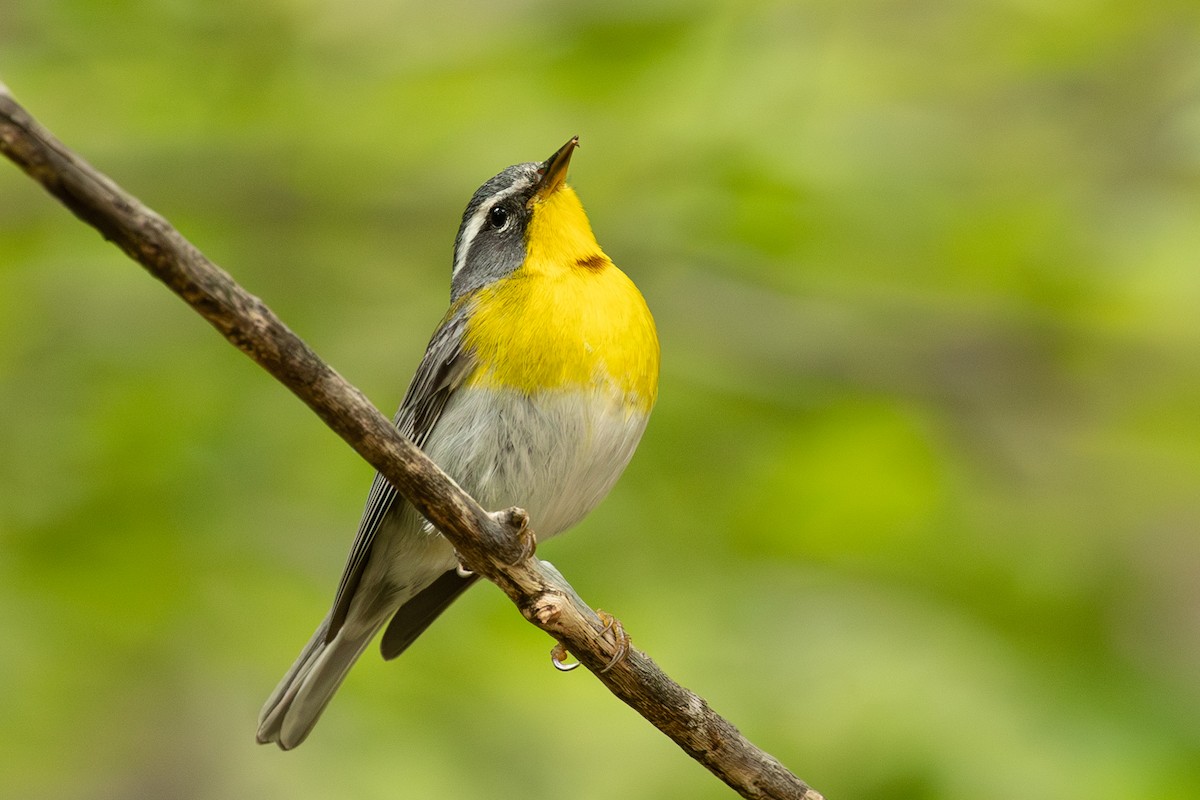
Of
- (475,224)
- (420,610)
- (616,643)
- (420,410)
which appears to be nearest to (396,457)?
(616,643)

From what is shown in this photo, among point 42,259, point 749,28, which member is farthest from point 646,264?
point 42,259

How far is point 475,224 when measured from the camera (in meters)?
4.62

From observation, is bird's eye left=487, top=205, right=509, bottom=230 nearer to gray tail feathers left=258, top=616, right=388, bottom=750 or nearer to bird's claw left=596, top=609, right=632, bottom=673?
gray tail feathers left=258, top=616, right=388, bottom=750

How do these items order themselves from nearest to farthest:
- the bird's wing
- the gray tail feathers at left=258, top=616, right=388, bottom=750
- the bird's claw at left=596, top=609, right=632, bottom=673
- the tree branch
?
the tree branch, the bird's claw at left=596, top=609, right=632, bottom=673, the bird's wing, the gray tail feathers at left=258, top=616, right=388, bottom=750

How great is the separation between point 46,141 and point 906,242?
12.9 feet

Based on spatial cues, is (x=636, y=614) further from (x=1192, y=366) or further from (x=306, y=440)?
(x=1192, y=366)

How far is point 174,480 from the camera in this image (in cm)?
467

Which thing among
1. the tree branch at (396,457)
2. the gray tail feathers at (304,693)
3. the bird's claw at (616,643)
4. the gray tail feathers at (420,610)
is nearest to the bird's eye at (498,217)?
the gray tail feathers at (420,610)

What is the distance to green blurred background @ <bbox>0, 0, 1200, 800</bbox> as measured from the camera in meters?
4.36

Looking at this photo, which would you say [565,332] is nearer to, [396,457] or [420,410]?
[420,410]

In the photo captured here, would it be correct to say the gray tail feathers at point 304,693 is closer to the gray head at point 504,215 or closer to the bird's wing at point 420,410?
the bird's wing at point 420,410

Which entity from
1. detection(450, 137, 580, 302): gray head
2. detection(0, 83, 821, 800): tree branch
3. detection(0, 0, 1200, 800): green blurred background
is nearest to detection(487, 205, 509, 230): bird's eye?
detection(450, 137, 580, 302): gray head

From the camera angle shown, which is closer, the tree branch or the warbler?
the tree branch

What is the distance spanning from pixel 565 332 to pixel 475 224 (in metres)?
0.99
